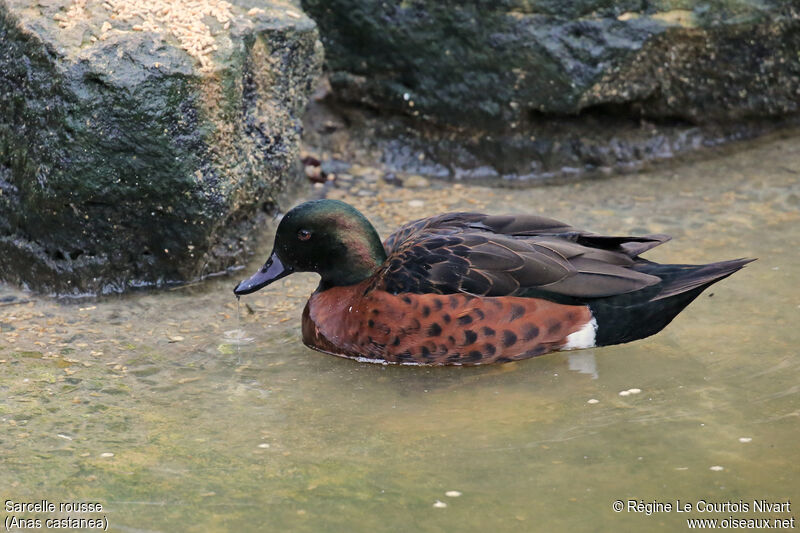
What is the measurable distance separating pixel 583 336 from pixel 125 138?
239 cm

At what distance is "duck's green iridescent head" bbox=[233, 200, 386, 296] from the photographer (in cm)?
507

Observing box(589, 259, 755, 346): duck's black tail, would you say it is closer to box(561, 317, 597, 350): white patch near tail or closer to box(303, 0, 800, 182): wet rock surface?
box(561, 317, 597, 350): white patch near tail

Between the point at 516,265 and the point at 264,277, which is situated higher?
the point at 516,265

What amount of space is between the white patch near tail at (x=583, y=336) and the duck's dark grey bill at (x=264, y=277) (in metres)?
1.40

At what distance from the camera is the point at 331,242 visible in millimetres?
5078

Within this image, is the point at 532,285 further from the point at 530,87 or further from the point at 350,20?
the point at 350,20

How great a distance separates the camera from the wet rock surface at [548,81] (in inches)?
264

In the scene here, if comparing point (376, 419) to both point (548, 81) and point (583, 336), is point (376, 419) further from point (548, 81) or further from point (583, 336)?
point (548, 81)

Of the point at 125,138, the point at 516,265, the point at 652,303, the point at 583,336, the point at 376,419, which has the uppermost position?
the point at 125,138

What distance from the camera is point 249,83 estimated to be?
224 inches

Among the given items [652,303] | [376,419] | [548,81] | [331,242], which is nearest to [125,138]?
[331,242]

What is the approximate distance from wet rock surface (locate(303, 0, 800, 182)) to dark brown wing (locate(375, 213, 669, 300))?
213cm

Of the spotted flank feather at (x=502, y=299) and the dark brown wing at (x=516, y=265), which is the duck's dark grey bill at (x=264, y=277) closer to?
the spotted flank feather at (x=502, y=299)

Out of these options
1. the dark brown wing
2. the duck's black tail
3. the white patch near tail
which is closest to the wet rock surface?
the dark brown wing
